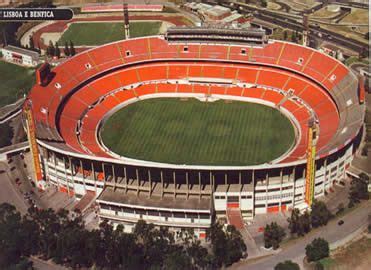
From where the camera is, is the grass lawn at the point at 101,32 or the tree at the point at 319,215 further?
the grass lawn at the point at 101,32

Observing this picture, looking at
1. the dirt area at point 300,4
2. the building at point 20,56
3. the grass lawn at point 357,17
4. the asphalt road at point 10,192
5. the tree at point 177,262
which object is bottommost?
the asphalt road at point 10,192

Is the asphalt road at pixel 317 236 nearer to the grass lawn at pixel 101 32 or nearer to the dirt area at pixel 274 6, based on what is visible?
the grass lawn at pixel 101 32

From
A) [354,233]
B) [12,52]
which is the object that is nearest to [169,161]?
[354,233]

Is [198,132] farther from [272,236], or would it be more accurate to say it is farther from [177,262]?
[177,262]

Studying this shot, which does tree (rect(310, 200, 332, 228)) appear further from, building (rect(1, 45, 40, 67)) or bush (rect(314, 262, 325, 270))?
building (rect(1, 45, 40, 67))

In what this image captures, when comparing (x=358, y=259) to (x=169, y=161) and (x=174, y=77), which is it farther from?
(x=174, y=77)

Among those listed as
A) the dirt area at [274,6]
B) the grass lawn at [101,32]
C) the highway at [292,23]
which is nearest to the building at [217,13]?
the highway at [292,23]
